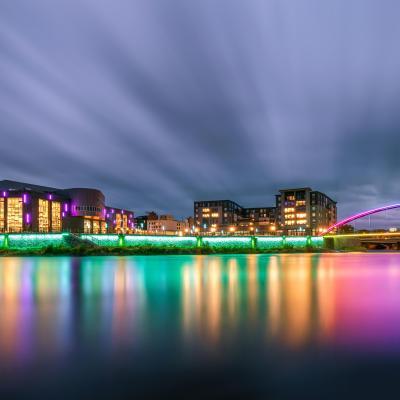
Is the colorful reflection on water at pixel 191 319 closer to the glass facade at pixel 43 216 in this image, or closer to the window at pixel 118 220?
the glass facade at pixel 43 216

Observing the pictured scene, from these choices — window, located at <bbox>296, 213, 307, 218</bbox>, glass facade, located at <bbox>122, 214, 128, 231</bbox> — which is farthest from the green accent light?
window, located at <bbox>296, 213, 307, 218</bbox>

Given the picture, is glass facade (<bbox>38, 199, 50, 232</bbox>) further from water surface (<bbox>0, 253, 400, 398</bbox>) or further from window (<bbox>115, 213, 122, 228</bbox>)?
water surface (<bbox>0, 253, 400, 398</bbox>)

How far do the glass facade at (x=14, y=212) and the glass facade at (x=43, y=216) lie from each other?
4.11m

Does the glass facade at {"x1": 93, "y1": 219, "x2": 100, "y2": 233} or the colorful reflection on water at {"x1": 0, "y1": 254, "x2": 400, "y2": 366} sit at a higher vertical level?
the glass facade at {"x1": 93, "y1": 219, "x2": 100, "y2": 233}

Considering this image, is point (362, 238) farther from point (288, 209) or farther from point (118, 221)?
point (118, 221)

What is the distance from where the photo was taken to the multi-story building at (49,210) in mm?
68812

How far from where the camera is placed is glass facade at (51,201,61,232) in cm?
7681

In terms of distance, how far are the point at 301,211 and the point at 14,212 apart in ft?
292

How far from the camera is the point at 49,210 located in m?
75.6

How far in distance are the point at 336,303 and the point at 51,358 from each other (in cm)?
931

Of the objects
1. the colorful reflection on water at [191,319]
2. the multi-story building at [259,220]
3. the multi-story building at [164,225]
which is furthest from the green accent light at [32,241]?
the multi-story building at [259,220]

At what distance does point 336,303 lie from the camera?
11695mm

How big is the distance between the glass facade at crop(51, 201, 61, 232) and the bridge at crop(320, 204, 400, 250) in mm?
65692

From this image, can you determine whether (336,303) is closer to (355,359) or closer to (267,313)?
(267,313)
